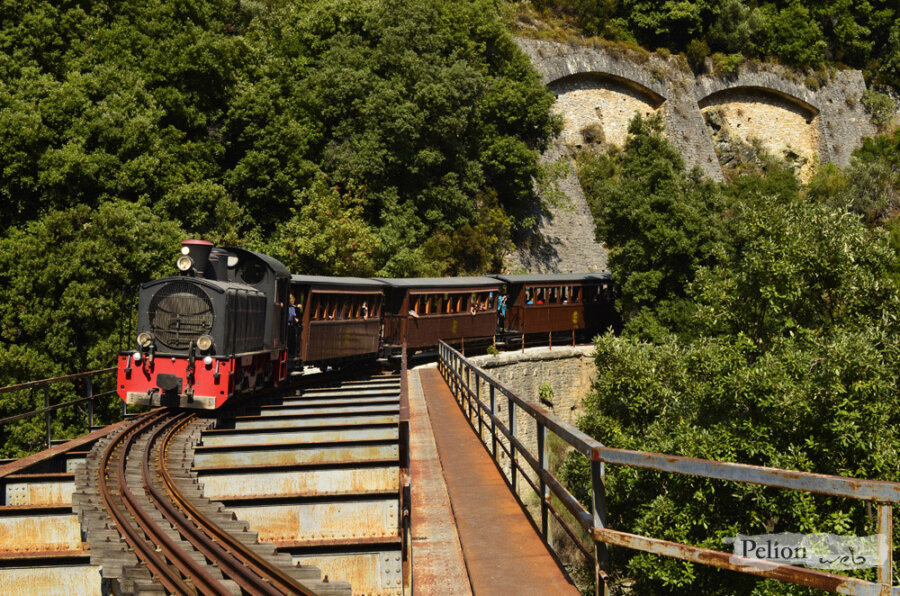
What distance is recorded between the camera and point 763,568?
3.35m

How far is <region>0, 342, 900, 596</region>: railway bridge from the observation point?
432 cm

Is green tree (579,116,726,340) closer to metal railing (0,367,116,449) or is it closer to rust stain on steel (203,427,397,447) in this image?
rust stain on steel (203,427,397,447)

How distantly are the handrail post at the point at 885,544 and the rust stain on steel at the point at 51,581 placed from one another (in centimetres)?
628

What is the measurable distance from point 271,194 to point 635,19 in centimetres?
3622

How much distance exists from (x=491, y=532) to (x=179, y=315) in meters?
9.55

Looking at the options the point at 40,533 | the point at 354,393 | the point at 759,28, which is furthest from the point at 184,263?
the point at 759,28

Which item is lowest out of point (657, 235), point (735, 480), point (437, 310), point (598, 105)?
point (735, 480)

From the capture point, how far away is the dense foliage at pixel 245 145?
25031 mm

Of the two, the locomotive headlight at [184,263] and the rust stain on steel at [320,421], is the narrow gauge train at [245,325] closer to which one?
the locomotive headlight at [184,263]

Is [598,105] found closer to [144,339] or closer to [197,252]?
[197,252]

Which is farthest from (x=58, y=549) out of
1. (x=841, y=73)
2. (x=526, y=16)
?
(x=841, y=73)

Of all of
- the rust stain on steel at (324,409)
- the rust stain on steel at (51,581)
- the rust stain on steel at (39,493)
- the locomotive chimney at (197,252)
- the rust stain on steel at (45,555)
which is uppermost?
the locomotive chimney at (197,252)

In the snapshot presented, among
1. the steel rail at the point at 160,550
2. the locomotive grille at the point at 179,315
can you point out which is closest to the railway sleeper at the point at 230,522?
the steel rail at the point at 160,550

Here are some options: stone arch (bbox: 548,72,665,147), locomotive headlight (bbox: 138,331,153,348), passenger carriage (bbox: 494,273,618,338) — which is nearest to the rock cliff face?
stone arch (bbox: 548,72,665,147)
